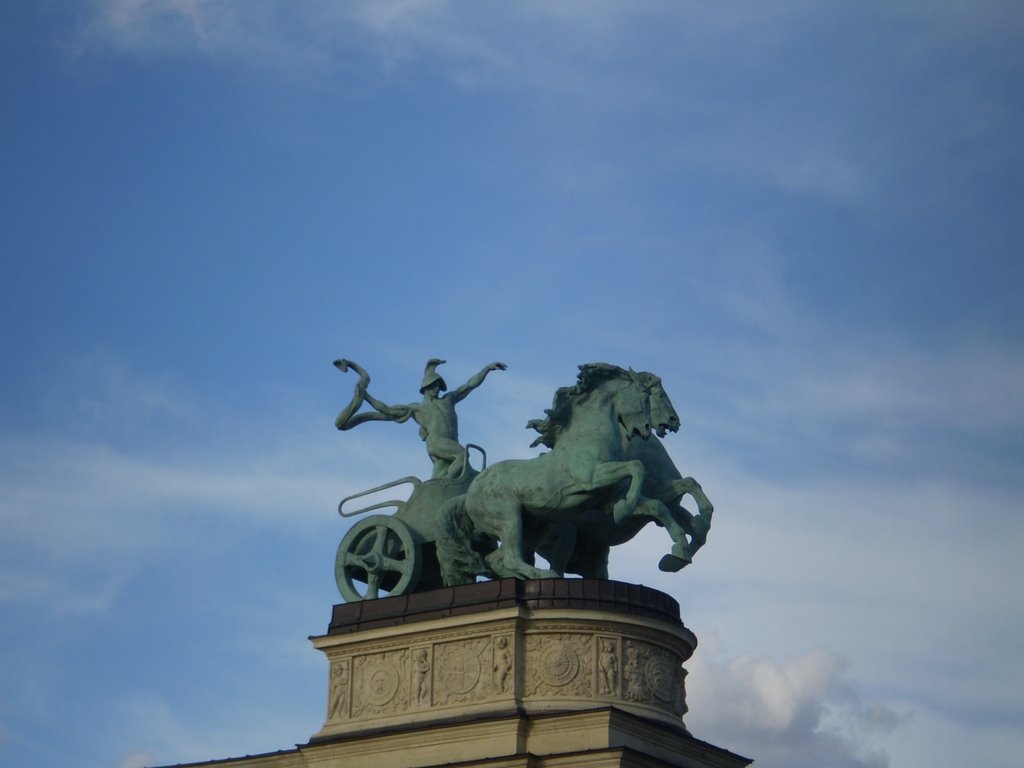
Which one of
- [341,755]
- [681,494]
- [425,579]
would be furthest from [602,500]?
[341,755]

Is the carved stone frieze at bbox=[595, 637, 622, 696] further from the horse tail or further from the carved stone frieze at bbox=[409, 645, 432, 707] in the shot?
the horse tail

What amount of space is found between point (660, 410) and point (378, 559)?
17.3 ft

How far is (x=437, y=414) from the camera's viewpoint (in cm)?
3612

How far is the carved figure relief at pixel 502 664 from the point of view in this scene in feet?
103

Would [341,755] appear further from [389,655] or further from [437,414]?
[437,414]

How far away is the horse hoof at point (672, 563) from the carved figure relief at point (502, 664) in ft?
9.84

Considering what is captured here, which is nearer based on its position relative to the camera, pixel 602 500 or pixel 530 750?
pixel 530 750

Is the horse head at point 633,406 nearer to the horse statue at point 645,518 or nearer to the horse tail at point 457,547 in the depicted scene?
the horse statue at point 645,518

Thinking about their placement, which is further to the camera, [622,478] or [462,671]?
[622,478]

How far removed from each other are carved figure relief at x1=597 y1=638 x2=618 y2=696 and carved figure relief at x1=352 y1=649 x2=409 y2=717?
10.3 ft

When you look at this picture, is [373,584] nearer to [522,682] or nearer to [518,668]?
[518,668]

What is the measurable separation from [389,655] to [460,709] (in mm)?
1787

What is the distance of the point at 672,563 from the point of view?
108 feet

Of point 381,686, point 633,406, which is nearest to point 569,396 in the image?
point 633,406
